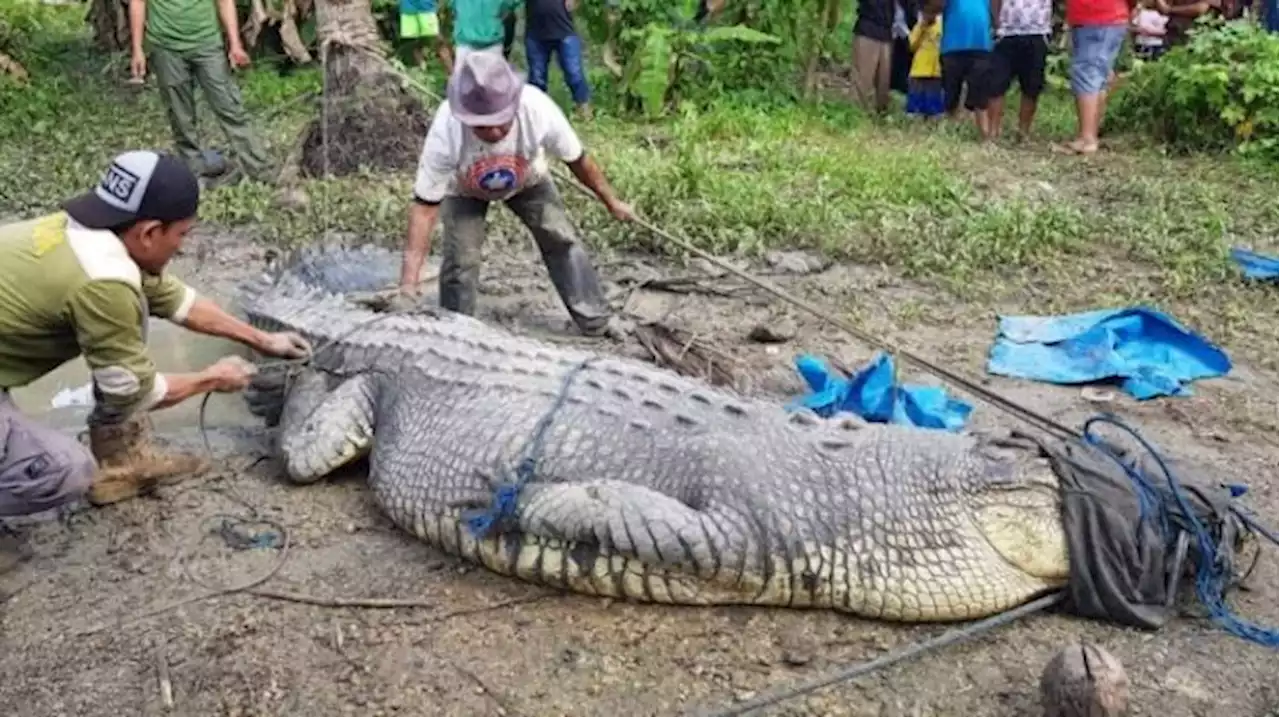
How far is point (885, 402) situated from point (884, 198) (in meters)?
3.46

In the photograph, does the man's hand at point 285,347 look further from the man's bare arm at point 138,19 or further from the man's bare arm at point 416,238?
the man's bare arm at point 138,19

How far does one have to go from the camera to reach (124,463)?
4.73 meters

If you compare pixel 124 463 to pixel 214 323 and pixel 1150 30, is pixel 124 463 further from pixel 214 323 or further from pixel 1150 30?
pixel 1150 30

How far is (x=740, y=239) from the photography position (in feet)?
24.7

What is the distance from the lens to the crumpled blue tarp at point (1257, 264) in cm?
699

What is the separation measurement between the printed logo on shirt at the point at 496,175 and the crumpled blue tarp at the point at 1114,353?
2.27 metres

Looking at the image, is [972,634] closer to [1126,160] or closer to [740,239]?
[740,239]

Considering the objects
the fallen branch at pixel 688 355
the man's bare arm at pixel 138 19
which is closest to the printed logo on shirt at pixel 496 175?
the fallen branch at pixel 688 355

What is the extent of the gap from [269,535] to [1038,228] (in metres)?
4.93

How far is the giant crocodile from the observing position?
383 cm

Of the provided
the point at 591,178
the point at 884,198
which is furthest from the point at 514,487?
the point at 884,198

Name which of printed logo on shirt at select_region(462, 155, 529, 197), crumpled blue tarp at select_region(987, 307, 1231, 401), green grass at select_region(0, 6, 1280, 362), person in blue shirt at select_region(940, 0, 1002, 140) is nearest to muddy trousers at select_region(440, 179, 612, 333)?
printed logo on shirt at select_region(462, 155, 529, 197)

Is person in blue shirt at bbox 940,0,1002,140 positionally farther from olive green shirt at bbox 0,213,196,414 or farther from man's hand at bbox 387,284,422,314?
olive green shirt at bbox 0,213,196,414

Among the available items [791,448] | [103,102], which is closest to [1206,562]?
[791,448]
